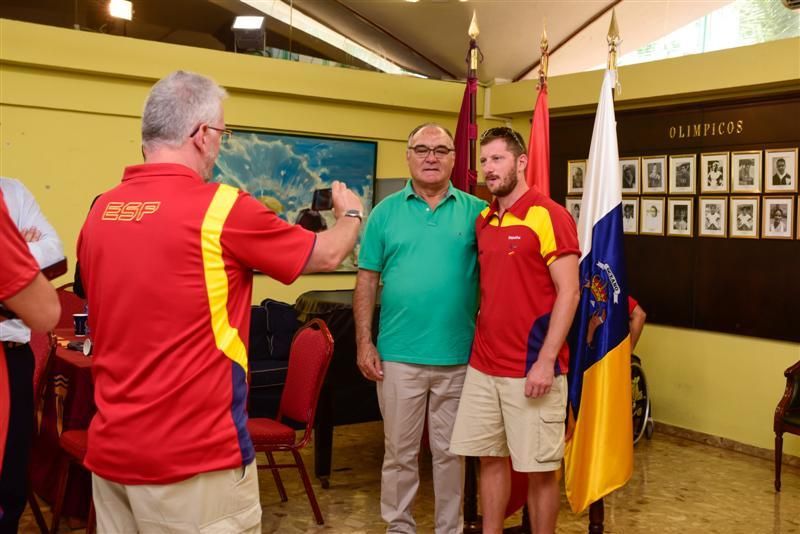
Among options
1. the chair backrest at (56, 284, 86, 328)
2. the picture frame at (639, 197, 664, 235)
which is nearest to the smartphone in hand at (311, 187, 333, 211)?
the chair backrest at (56, 284, 86, 328)

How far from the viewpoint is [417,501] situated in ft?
14.1

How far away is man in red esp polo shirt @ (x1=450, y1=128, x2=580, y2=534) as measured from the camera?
3.02 metres

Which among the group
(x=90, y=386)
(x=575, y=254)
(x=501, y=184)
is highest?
(x=501, y=184)

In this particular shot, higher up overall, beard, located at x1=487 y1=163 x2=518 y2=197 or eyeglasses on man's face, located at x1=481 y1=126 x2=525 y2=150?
eyeglasses on man's face, located at x1=481 y1=126 x2=525 y2=150

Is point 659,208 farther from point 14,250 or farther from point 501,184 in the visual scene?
point 14,250

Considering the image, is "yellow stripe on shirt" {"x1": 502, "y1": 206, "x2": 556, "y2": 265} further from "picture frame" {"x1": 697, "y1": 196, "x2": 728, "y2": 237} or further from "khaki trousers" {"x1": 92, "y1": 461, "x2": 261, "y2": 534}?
"picture frame" {"x1": 697, "y1": 196, "x2": 728, "y2": 237}

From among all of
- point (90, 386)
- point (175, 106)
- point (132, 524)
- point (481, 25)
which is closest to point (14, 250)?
point (175, 106)

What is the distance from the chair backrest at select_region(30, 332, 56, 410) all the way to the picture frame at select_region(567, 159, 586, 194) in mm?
4421

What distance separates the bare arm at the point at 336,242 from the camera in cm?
173

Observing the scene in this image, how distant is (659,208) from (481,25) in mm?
2086

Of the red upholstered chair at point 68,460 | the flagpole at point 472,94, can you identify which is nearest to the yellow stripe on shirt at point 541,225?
the flagpole at point 472,94

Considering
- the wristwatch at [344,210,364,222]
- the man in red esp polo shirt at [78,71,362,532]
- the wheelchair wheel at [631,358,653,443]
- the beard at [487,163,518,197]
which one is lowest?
the wheelchair wheel at [631,358,653,443]

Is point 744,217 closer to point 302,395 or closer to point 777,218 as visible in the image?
point 777,218

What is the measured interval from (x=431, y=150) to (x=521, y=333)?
33.8 inches
